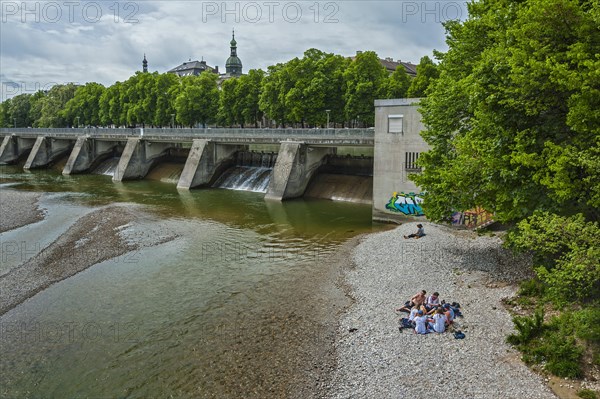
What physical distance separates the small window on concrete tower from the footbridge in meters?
7.01

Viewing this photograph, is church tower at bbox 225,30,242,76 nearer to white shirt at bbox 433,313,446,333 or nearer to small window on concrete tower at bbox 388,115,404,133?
small window on concrete tower at bbox 388,115,404,133

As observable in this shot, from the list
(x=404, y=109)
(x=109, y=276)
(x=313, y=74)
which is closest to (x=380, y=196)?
(x=404, y=109)

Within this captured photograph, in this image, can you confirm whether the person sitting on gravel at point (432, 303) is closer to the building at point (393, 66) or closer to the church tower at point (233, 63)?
the building at point (393, 66)

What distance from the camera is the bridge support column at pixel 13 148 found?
90375mm

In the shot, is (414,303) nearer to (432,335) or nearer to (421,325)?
(421,325)

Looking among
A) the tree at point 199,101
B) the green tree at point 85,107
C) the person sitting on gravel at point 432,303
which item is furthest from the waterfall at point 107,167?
the person sitting on gravel at point 432,303

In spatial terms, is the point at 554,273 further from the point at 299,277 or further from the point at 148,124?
the point at 148,124

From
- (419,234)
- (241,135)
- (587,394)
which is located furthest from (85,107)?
(587,394)

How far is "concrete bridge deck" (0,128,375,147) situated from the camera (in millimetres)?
43281

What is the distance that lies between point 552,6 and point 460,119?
9.05 metres

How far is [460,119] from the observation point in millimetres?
23969

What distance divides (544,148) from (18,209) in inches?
1783

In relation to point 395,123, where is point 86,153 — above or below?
below

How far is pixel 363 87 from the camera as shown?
5734cm
